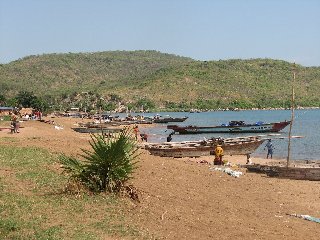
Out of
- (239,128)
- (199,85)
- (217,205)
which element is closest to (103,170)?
(217,205)

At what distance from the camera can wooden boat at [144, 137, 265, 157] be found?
2877cm

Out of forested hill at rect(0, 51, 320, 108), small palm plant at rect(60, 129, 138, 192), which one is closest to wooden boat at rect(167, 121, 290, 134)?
small palm plant at rect(60, 129, 138, 192)

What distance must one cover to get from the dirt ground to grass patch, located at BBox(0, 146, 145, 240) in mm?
613

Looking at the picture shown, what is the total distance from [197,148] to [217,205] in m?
17.0

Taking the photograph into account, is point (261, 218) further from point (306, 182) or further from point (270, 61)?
point (270, 61)

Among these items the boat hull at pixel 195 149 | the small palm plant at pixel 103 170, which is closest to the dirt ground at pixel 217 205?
the small palm plant at pixel 103 170

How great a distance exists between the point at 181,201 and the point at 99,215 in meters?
3.09

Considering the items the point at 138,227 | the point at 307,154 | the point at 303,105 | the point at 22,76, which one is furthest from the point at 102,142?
the point at 22,76

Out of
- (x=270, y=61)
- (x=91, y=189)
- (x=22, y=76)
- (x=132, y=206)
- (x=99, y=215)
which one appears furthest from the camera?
(x=270, y=61)

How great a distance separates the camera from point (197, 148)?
29938 millimetres

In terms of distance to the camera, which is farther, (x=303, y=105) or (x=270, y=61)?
(x=270, y=61)

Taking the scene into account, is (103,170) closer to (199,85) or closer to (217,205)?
(217,205)

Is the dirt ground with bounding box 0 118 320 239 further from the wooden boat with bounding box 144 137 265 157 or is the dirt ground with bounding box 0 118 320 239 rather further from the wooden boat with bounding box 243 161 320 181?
the wooden boat with bounding box 144 137 265 157

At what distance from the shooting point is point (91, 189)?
1239cm
